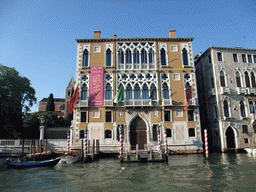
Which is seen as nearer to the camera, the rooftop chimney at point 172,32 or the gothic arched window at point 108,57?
the gothic arched window at point 108,57

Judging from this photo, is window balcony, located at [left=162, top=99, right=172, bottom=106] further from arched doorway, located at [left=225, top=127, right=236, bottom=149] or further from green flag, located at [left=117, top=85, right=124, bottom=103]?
arched doorway, located at [left=225, top=127, right=236, bottom=149]

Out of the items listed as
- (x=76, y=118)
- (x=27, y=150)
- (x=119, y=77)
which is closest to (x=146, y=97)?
(x=119, y=77)

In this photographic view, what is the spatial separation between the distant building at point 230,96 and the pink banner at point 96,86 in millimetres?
12029

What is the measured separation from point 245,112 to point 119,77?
13.9 m

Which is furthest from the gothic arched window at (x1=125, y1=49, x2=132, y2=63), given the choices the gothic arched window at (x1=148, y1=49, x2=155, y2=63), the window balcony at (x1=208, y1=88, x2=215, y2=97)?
the window balcony at (x1=208, y1=88, x2=215, y2=97)

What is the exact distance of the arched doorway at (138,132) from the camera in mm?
19734

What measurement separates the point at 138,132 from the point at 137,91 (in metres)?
4.12

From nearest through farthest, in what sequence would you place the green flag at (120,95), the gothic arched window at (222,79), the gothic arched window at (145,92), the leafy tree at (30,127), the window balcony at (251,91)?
the green flag at (120,95), the gothic arched window at (145,92), the window balcony at (251,91), the gothic arched window at (222,79), the leafy tree at (30,127)

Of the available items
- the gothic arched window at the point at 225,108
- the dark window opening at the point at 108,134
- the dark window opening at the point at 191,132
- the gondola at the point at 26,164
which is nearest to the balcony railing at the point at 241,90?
the gothic arched window at the point at 225,108

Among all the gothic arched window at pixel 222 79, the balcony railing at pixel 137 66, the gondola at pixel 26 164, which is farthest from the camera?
the gothic arched window at pixel 222 79

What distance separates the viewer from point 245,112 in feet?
70.8

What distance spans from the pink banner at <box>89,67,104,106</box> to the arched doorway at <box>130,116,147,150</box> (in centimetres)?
389

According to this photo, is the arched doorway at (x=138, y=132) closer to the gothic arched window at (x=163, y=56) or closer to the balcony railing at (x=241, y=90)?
the gothic arched window at (x=163, y=56)

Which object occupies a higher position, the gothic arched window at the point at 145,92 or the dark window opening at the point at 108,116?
the gothic arched window at the point at 145,92
